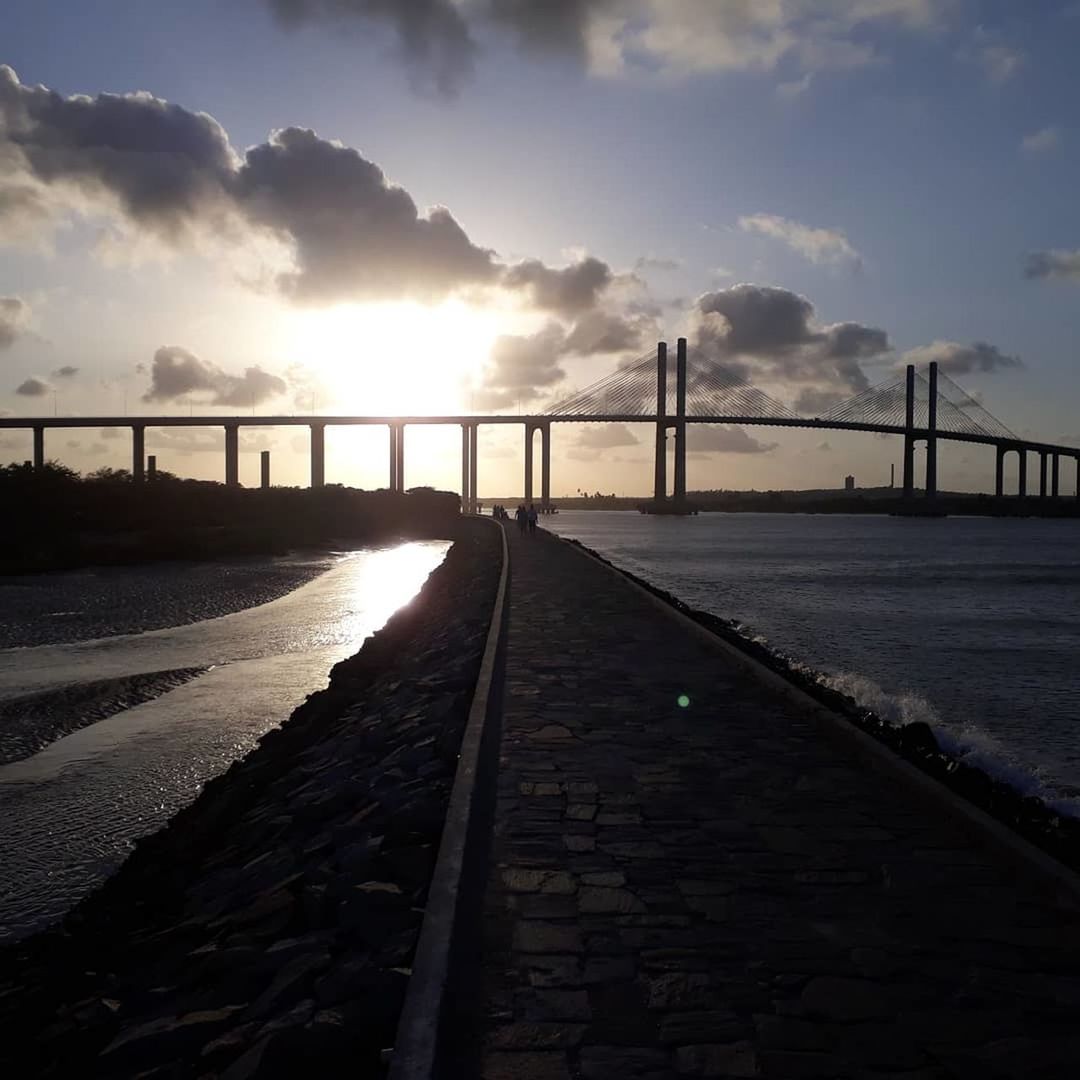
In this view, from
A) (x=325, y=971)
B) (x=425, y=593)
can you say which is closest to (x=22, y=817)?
(x=325, y=971)

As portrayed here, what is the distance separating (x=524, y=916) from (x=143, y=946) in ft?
7.27

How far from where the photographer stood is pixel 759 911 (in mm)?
3965

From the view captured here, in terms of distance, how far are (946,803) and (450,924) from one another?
286cm

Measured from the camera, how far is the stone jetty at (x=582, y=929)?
9.99ft

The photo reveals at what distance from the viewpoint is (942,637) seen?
19.2 metres

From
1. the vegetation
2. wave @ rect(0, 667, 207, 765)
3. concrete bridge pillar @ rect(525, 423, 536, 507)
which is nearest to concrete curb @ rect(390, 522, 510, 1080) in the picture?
wave @ rect(0, 667, 207, 765)

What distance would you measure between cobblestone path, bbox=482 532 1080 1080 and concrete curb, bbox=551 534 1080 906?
86mm

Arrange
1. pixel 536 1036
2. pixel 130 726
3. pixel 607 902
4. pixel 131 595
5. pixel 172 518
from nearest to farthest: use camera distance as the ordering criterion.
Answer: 1. pixel 536 1036
2. pixel 607 902
3. pixel 130 726
4. pixel 131 595
5. pixel 172 518

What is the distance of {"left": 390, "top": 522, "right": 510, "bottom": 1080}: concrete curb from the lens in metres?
2.86

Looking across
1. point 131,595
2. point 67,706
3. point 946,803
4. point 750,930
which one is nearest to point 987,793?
point 946,803

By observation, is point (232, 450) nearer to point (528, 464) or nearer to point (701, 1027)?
point (528, 464)

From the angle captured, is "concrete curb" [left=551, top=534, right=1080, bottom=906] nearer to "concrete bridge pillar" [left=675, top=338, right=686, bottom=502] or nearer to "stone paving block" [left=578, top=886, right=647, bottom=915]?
"stone paving block" [left=578, top=886, right=647, bottom=915]

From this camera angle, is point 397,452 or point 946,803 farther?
point 397,452

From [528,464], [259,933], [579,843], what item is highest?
[528,464]
